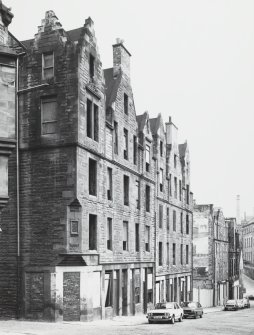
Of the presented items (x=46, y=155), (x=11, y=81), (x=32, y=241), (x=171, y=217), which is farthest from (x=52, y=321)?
(x=171, y=217)

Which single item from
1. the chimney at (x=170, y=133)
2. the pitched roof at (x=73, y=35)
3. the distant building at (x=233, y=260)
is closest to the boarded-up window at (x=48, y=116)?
the pitched roof at (x=73, y=35)

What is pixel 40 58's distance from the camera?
31.9m

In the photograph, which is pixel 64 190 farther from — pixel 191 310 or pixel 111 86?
pixel 191 310

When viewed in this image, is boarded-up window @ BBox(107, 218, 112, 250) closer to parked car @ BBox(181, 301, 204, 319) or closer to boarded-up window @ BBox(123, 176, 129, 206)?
boarded-up window @ BBox(123, 176, 129, 206)

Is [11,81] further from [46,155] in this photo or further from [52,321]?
[52,321]

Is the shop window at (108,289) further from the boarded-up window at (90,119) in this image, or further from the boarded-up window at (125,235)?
the boarded-up window at (90,119)

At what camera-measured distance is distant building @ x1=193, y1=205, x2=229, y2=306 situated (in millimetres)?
66000

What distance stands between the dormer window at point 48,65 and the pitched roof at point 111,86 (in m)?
5.86

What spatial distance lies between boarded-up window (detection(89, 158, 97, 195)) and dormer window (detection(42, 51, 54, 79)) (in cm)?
554

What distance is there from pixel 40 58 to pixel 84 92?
10.7 feet

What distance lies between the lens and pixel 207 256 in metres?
66.1

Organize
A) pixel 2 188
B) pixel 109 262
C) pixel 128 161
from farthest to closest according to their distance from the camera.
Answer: pixel 128 161
pixel 109 262
pixel 2 188

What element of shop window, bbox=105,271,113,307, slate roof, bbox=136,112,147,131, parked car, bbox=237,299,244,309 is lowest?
parked car, bbox=237,299,244,309

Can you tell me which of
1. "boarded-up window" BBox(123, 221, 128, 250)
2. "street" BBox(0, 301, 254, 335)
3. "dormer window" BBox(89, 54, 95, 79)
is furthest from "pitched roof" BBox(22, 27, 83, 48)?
"street" BBox(0, 301, 254, 335)
